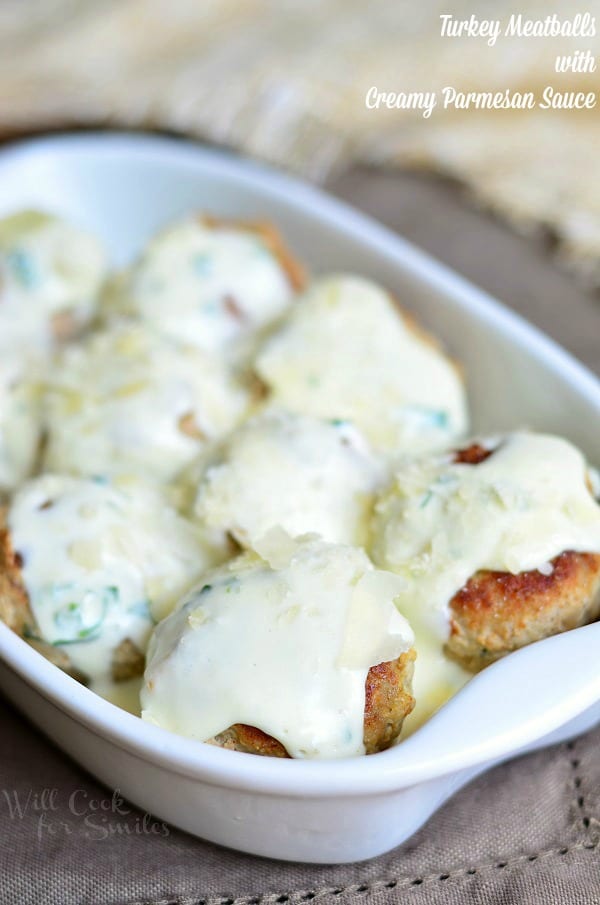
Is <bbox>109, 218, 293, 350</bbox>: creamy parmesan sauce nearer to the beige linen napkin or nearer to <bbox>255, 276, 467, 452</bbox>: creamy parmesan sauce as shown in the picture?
<bbox>255, 276, 467, 452</bbox>: creamy parmesan sauce

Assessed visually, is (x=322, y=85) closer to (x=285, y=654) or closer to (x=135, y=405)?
(x=135, y=405)

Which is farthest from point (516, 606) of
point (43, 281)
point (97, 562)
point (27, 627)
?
point (43, 281)

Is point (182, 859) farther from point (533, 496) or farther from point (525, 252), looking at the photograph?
point (525, 252)

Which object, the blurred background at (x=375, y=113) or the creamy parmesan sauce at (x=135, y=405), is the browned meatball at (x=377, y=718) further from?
the blurred background at (x=375, y=113)

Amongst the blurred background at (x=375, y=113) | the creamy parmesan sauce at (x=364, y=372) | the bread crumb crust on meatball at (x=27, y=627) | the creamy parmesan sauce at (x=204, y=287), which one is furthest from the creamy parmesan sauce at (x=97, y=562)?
the blurred background at (x=375, y=113)

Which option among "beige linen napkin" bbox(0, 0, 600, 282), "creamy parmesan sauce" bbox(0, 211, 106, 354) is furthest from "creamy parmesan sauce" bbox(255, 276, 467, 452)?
"beige linen napkin" bbox(0, 0, 600, 282)

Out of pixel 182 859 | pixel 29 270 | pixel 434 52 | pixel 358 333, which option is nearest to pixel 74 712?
pixel 182 859
